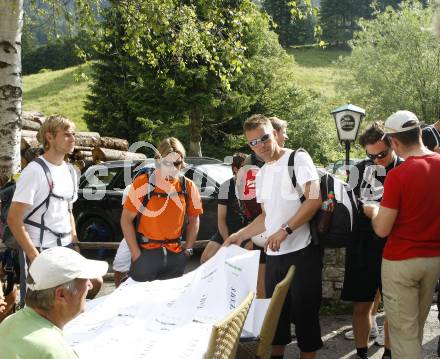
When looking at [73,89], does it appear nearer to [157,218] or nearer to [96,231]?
[96,231]

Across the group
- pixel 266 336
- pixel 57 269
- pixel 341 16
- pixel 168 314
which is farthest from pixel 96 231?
pixel 341 16

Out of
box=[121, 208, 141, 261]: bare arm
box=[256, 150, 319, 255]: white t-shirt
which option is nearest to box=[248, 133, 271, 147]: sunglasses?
box=[256, 150, 319, 255]: white t-shirt

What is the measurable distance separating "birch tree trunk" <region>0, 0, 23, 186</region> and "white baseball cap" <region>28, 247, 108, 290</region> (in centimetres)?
390

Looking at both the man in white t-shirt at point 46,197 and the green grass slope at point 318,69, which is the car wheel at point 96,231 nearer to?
the man in white t-shirt at point 46,197

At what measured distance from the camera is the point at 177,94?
22953 mm

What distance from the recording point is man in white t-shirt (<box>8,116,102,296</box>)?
153 inches

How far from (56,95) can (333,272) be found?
164ft

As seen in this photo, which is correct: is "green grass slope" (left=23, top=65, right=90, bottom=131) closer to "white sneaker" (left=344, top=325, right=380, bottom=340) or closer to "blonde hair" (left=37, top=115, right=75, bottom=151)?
"blonde hair" (left=37, top=115, right=75, bottom=151)

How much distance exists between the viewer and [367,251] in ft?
14.0

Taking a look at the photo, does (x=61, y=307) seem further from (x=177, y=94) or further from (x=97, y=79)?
(x=97, y=79)

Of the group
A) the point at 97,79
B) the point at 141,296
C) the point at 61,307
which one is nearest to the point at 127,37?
the point at 141,296

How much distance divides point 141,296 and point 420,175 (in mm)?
2043

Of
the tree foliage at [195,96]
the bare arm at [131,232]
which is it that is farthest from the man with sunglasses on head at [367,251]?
the tree foliage at [195,96]

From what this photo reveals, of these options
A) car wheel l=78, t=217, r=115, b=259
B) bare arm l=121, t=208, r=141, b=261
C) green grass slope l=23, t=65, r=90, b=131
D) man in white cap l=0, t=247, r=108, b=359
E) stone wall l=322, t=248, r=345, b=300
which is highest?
green grass slope l=23, t=65, r=90, b=131
